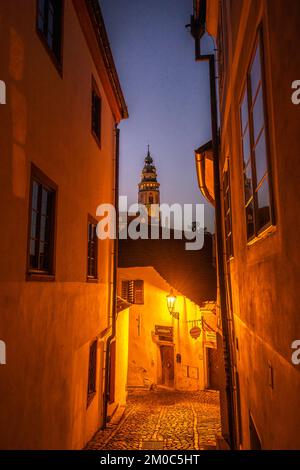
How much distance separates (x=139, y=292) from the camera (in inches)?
943

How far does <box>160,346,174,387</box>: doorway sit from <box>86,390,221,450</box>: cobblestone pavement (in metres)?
3.31

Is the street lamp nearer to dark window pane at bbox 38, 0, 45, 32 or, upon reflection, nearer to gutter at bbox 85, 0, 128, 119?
gutter at bbox 85, 0, 128, 119

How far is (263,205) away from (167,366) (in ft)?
69.5

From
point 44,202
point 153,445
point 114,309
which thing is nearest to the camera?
point 44,202

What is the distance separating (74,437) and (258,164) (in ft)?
21.3

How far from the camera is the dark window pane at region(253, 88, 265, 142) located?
3828 millimetres

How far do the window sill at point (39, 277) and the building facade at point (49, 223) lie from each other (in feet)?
0.06

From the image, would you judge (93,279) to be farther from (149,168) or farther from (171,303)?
(149,168)

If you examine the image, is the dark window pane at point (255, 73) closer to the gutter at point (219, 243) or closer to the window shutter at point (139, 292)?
the gutter at point (219, 243)

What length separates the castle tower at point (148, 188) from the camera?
78.9 meters

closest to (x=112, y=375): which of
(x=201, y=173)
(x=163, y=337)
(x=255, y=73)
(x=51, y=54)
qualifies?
(x=201, y=173)

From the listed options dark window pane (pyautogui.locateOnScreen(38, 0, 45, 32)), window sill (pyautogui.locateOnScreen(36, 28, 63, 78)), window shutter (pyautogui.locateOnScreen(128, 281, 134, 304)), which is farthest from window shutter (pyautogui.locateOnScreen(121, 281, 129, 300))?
dark window pane (pyautogui.locateOnScreen(38, 0, 45, 32))
